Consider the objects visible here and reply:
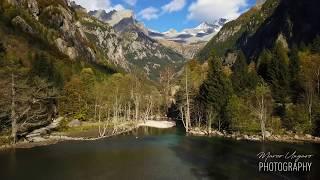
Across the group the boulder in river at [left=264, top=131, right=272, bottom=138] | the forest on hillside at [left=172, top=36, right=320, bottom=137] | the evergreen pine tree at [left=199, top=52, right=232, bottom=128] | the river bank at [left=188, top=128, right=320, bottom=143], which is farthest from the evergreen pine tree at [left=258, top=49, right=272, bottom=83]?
the boulder in river at [left=264, top=131, right=272, bottom=138]

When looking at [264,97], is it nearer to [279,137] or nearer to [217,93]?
[217,93]

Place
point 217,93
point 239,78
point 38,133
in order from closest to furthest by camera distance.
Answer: point 38,133 < point 217,93 < point 239,78

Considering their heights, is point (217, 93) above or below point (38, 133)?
above

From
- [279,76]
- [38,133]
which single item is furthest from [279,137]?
[38,133]

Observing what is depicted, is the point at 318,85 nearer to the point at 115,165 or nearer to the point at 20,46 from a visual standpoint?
the point at 115,165

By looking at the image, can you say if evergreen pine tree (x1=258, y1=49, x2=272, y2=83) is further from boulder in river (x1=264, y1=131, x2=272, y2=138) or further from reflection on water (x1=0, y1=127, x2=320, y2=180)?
reflection on water (x1=0, y1=127, x2=320, y2=180)

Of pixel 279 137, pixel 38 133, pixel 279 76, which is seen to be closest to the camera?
pixel 279 137

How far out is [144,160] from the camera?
5956cm

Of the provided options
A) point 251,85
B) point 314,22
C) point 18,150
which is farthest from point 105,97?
point 314,22

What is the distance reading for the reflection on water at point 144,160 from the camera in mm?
49091

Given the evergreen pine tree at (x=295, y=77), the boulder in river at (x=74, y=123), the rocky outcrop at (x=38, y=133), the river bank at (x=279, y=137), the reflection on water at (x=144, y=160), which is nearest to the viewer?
the reflection on water at (x=144, y=160)

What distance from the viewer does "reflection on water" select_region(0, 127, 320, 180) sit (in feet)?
161

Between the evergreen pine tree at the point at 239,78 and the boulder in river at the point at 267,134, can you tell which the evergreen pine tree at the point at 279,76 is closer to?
the evergreen pine tree at the point at 239,78

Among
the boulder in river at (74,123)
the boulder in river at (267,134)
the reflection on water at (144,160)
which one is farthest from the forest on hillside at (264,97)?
the boulder in river at (74,123)
